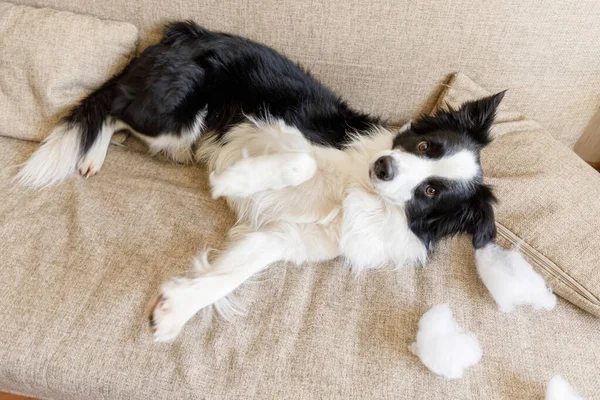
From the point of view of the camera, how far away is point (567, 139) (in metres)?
Answer: 2.22

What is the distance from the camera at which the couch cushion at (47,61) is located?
1.85 m

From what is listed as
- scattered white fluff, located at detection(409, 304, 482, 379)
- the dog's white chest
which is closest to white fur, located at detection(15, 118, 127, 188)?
the dog's white chest

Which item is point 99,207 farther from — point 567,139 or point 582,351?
point 567,139

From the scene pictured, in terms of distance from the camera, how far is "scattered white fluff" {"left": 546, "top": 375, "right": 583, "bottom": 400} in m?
1.32

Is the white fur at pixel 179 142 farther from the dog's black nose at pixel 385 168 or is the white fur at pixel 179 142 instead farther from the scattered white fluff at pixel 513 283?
the scattered white fluff at pixel 513 283

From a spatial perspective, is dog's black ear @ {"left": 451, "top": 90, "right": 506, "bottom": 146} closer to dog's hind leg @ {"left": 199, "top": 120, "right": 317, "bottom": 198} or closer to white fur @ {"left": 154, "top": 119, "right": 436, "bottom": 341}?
white fur @ {"left": 154, "top": 119, "right": 436, "bottom": 341}

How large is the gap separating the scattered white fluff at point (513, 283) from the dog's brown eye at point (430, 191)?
33cm

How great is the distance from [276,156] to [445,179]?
62cm

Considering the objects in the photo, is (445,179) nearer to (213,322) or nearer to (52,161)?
(213,322)

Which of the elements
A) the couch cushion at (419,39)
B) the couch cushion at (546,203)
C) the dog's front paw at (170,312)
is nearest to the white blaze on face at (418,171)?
the couch cushion at (546,203)

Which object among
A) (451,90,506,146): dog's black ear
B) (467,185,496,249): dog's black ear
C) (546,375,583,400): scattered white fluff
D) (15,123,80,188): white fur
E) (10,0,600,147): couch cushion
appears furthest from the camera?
(10,0,600,147): couch cushion

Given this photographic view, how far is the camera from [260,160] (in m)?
1.61

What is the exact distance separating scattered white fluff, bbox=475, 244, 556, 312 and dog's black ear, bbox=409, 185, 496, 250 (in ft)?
0.42

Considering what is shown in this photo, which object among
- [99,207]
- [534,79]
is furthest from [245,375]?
[534,79]
